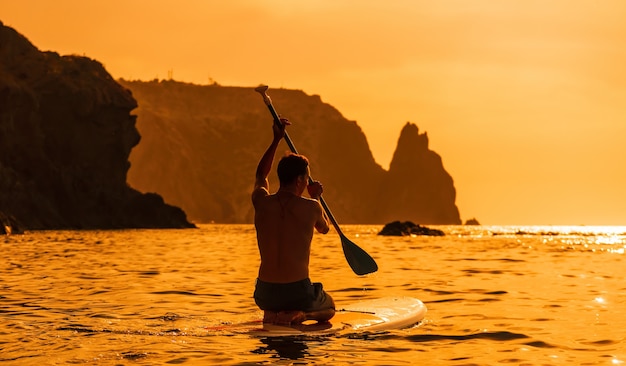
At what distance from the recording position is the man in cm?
1016

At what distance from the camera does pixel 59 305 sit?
15.6 metres

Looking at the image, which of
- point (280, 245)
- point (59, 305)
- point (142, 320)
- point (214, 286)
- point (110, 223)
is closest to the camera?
point (280, 245)

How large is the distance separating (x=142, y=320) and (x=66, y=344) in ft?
9.10

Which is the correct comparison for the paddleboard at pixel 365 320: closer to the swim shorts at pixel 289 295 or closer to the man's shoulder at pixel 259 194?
the swim shorts at pixel 289 295

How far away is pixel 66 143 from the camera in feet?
346

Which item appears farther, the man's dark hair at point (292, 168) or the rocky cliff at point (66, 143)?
the rocky cliff at point (66, 143)

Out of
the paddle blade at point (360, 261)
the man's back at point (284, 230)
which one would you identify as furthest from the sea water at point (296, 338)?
the paddle blade at point (360, 261)

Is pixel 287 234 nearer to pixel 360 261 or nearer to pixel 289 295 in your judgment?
pixel 289 295

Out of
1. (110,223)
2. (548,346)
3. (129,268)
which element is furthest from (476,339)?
(110,223)

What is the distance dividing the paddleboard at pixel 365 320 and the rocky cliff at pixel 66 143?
81528 mm

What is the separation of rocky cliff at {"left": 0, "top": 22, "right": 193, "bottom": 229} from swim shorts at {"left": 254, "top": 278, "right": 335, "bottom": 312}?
274 feet

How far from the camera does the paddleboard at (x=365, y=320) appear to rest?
35.0ft

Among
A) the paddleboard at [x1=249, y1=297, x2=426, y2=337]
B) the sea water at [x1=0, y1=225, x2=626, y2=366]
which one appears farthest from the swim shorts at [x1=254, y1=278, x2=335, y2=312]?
the sea water at [x1=0, y1=225, x2=626, y2=366]

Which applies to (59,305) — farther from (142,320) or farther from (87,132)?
(87,132)
